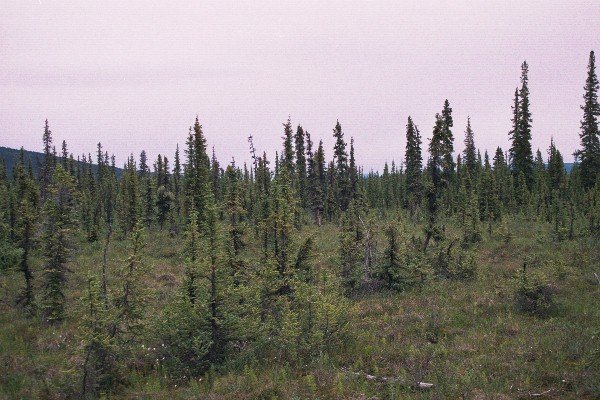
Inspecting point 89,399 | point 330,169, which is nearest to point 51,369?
point 89,399

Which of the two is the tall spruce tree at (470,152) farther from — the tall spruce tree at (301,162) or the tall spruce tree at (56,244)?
the tall spruce tree at (56,244)

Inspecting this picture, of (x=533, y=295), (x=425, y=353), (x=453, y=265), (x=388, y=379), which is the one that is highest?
(x=453, y=265)

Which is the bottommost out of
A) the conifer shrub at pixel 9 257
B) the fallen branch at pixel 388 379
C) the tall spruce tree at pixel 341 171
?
the fallen branch at pixel 388 379

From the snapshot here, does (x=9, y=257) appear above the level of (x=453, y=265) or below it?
above

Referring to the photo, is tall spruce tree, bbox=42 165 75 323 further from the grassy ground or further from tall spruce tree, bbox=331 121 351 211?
tall spruce tree, bbox=331 121 351 211

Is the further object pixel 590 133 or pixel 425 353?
pixel 590 133

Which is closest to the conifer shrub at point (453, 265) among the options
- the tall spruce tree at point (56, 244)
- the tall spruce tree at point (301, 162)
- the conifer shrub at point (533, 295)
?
the conifer shrub at point (533, 295)

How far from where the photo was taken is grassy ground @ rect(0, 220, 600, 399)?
962 centimetres

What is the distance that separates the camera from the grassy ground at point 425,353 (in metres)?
9.62

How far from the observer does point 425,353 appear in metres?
11.8

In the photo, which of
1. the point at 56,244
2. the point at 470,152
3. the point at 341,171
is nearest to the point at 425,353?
the point at 56,244

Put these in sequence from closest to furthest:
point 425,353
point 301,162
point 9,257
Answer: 1. point 425,353
2. point 9,257
3. point 301,162

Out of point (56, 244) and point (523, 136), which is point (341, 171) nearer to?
point (523, 136)

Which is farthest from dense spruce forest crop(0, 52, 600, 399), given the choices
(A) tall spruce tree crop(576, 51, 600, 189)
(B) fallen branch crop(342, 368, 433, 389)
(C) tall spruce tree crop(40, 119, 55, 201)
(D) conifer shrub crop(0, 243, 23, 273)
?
(C) tall spruce tree crop(40, 119, 55, 201)
